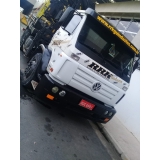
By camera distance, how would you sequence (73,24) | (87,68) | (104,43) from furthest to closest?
(73,24), (104,43), (87,68)

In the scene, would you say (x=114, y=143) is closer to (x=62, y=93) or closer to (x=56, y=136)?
(x=56, y=136)

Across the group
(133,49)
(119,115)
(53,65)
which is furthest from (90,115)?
(119,115)

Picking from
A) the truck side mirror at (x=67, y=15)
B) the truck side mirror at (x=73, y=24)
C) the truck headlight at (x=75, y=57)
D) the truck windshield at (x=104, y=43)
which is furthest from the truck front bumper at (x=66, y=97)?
the truck side mirror at (x=67, y=15)

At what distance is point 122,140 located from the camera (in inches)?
194

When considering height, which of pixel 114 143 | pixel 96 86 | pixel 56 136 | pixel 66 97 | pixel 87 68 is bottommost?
pixel 56 136

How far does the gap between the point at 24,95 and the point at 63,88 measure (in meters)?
1.28

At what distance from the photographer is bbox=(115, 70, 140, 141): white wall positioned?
19.4ft

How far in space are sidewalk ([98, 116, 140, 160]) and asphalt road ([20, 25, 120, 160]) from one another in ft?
0.73

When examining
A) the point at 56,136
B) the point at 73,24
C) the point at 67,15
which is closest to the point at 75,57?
the point at 73,24

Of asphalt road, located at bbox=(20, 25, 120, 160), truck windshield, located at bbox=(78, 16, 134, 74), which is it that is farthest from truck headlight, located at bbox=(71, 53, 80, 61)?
asphalt road, located at bbox=(20, 25, 120, 160)

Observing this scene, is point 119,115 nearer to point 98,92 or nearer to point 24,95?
point 98,92

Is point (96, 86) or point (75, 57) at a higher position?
point (75, 57)

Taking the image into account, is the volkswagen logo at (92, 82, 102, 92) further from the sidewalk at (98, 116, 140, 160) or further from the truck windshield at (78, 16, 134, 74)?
the sidewalk at (98, 116, 140, 160)

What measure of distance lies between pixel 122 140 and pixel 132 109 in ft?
5.22
